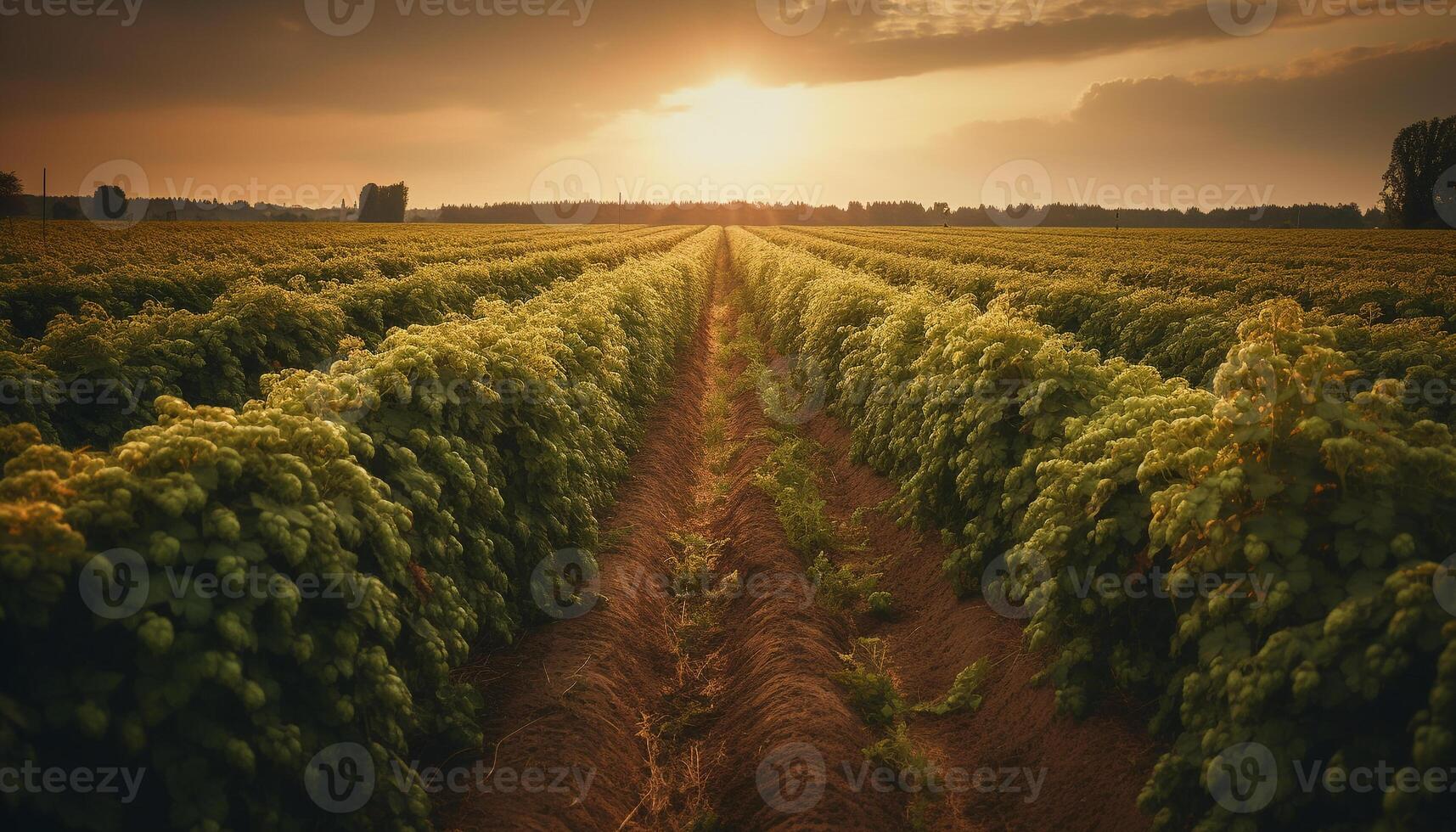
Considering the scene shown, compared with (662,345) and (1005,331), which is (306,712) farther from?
(662,345)

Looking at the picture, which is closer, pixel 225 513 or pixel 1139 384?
pixel 225 513

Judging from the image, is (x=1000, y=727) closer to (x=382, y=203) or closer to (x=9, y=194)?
(x=9, y=194)

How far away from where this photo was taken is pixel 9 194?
2389 inches

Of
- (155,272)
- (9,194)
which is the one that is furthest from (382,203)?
(155,272)

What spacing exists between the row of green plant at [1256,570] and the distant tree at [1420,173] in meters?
99.2

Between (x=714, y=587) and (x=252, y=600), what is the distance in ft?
17.1

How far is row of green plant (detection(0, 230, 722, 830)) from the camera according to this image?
8.86ft

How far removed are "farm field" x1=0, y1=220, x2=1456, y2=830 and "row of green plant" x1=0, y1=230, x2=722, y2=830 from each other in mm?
20

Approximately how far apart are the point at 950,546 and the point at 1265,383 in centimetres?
389

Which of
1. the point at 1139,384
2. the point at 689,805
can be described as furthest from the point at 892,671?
the point at 1139,384

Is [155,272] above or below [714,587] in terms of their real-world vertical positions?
above

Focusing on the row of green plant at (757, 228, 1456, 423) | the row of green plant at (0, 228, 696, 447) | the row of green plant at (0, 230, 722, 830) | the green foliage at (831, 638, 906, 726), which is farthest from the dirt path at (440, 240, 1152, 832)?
the row of green plant at (0, 228, 696, 447)

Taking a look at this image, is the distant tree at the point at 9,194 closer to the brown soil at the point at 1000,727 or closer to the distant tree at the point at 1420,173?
the brown soil at the point at 1000,727

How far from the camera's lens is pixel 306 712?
11.2ft
